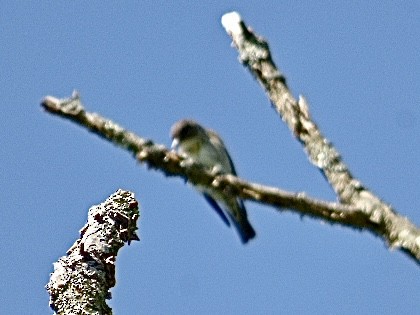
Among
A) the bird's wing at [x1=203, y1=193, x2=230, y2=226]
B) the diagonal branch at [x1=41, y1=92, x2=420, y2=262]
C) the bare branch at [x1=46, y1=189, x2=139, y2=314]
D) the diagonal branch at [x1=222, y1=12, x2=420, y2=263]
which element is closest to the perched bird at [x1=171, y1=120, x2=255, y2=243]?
the bird's wing at [x1=203, y1=193, x2=230, y2=226]

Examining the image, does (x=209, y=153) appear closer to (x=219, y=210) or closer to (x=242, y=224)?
(x=219, y=210)

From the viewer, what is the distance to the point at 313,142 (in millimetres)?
1992

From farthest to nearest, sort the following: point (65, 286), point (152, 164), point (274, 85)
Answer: point (65, 286)
point (274, 85)
point (152, 164)

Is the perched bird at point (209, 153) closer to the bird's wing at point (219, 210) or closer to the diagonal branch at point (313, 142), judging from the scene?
the bird's wing at point (219, 210)

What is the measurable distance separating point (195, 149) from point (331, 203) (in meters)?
6.95

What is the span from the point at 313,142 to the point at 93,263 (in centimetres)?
216

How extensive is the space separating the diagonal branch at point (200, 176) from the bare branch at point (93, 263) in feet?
6.26

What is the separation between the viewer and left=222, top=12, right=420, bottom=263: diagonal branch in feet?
5.64

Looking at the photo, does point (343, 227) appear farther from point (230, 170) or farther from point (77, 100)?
point (230, 170)

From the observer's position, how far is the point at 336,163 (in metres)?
1.93

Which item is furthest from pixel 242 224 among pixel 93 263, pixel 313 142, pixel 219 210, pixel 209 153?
pixel 313 142

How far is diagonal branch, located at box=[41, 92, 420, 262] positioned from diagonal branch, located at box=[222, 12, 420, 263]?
16mm

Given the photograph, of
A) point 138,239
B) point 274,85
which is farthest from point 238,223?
point 274,85

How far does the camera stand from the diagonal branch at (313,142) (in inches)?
67.6
